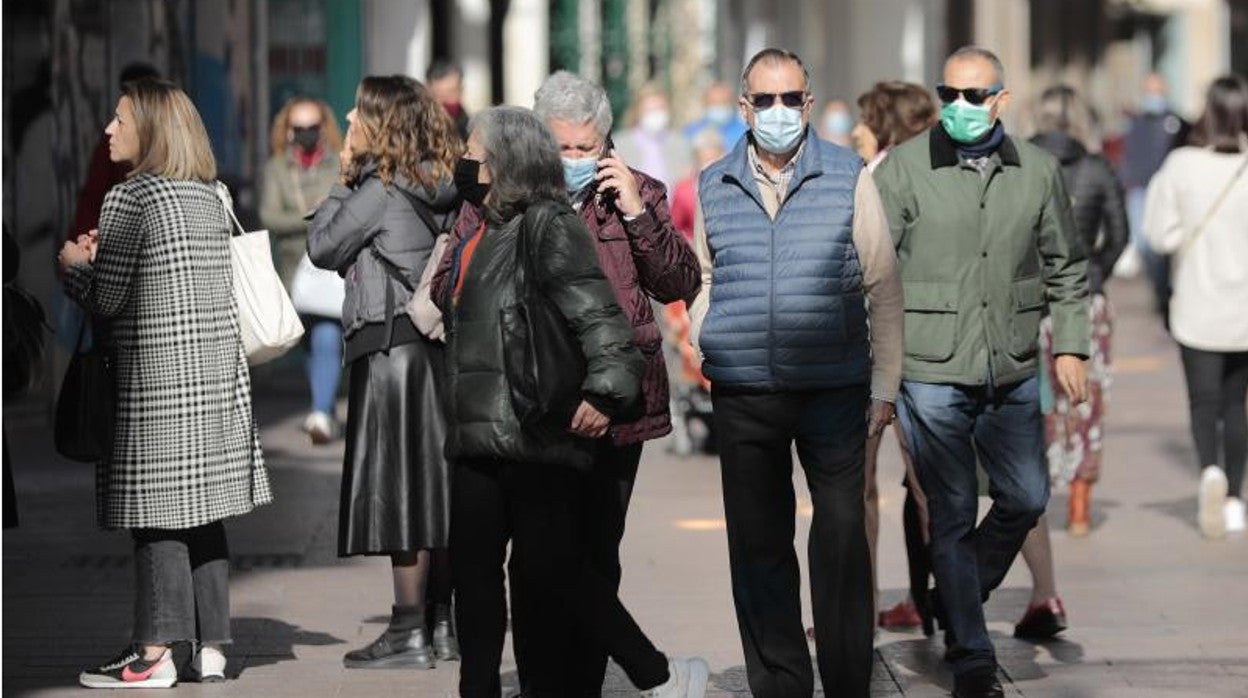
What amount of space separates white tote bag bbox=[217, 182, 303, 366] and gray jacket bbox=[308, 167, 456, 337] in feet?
0.97

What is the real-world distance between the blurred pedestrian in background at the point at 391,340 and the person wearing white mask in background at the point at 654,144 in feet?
44.0

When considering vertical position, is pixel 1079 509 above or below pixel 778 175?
below

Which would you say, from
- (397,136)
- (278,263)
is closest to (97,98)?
(278,263)

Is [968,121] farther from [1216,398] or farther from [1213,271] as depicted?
[1216,398]

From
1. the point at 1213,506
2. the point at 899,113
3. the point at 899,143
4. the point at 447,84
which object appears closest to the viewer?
the point at 899,143

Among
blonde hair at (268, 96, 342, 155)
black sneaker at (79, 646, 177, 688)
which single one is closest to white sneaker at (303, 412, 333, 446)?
blonde hair at (268, 96, 342, 155)

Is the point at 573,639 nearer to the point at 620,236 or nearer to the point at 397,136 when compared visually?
the point at 620,236

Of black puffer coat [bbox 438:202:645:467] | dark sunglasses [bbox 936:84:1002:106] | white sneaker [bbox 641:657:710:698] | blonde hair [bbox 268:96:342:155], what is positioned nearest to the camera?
black puffer coat [bbox 438:202:645:467]

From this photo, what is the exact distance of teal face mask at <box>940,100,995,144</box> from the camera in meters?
8.92

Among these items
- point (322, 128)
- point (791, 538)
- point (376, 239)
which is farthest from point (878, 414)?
point (322, 128)

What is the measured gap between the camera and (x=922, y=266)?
8.88 metres

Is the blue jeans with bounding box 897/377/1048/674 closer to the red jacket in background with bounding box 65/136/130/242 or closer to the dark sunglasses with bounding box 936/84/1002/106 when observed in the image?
the dark sunglasses with bounding box 936/84/1002/106

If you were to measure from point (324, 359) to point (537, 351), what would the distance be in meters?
8.57

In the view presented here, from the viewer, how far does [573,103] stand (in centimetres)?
823
